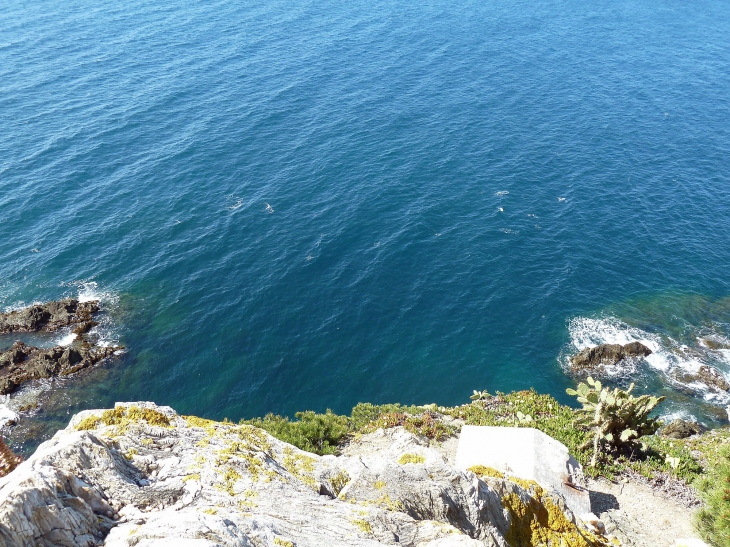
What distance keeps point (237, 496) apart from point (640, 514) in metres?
24.0

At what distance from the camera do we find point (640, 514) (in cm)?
3120

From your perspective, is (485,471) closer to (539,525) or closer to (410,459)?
(539,525)

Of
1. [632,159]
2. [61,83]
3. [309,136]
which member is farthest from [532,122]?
[61,83]

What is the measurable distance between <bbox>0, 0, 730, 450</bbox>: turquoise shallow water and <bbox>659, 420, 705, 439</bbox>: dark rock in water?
5.46 m

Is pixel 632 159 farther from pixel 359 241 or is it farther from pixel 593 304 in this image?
pixel 359 241

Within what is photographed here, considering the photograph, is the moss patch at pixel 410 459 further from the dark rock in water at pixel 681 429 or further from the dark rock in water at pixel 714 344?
the dark rock in water at pixel 714 344

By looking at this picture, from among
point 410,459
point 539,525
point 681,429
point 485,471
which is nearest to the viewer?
point 539,525

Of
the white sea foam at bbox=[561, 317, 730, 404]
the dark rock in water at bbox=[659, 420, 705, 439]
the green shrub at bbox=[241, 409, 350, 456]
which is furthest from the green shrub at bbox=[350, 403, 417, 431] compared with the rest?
the white sea foam at bbox=[561, 317, 730, 404]

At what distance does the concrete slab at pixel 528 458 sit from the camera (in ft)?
96.0

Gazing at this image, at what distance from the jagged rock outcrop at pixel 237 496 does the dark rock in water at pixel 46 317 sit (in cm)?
5680

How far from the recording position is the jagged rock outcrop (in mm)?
14164

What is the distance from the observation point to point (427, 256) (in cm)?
8138

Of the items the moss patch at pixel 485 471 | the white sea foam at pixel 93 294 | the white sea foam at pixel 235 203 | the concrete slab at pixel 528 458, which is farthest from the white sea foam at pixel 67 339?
the moss patch at pixel 485 471

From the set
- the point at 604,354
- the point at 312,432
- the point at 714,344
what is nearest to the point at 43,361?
the point at 312,432
